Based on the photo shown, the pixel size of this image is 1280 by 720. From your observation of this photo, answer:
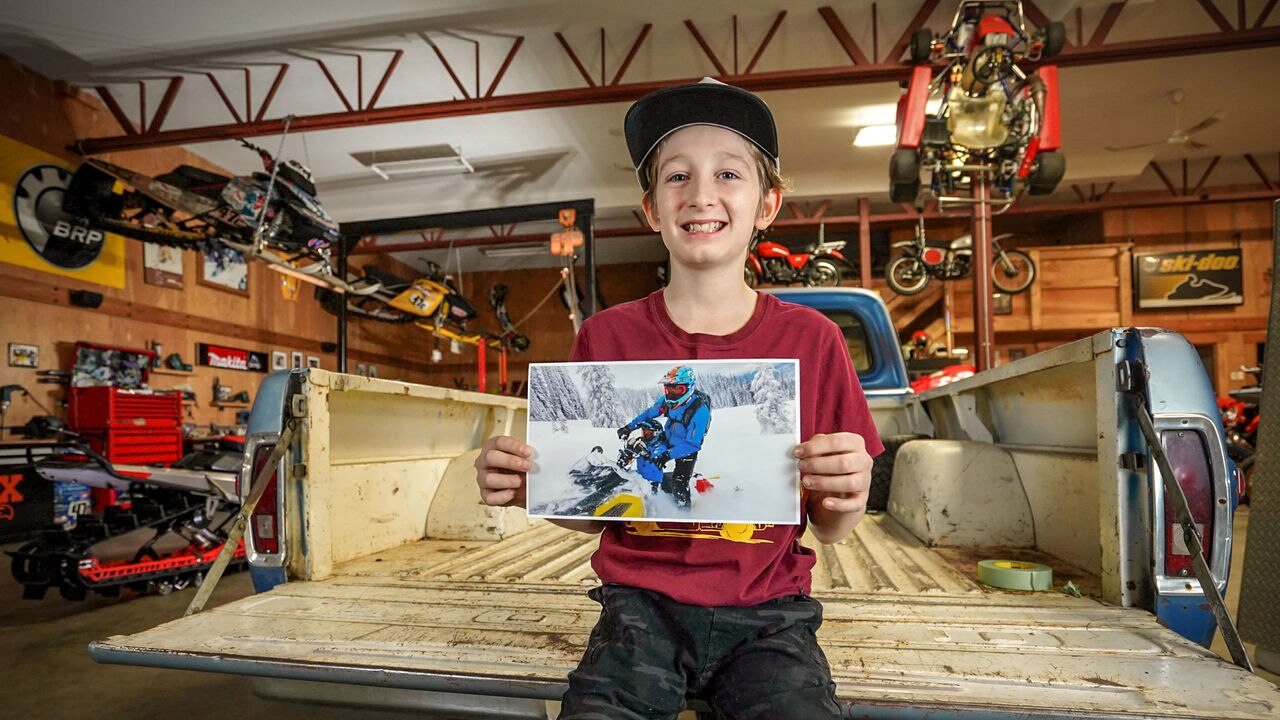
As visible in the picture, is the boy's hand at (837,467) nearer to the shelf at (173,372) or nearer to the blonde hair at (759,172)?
the blonde hair at (759,172)

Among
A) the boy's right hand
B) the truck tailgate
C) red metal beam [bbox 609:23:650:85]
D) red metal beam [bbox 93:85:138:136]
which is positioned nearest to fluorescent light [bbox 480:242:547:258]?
red metal beam [bbox 609:23:650:85]

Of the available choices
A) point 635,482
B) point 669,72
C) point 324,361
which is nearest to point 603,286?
point 324,361

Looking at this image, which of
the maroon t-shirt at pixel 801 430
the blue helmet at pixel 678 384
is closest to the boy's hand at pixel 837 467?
the maroon t-shirt at pixel 801 430

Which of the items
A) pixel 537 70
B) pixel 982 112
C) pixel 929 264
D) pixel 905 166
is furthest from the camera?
pixel 929 264

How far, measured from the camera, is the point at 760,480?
1125 mm

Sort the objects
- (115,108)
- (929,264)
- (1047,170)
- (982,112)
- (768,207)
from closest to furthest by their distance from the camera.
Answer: (768,207)
(982,112)
(1047,170)
(115,108)
(929,264)

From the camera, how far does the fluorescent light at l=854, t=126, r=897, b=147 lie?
33.7 feet

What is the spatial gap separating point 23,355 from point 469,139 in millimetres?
5762

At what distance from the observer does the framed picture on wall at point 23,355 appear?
6.97 m

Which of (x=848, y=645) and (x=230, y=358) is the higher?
(x=230, y=358)

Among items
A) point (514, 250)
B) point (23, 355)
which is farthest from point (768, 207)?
point (514, 250)

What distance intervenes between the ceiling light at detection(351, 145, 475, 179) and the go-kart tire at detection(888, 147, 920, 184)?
6812 mm

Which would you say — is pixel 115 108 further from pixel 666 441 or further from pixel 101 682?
pixel 666 441

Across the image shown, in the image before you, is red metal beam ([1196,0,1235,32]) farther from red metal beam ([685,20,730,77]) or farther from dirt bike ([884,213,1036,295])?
red metal beam ([685,20,730,77])
